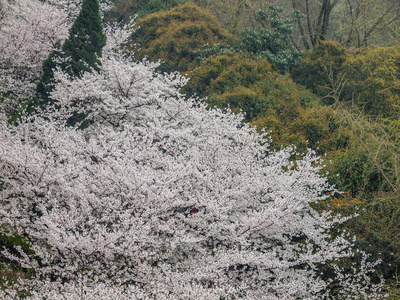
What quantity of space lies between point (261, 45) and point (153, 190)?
Result: 33.7 ft

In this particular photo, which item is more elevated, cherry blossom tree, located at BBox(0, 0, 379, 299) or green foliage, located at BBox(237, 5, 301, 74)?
green foliage, located at BBox(237, 5, 301, 74)

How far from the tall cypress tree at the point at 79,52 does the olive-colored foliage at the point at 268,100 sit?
12.3ft

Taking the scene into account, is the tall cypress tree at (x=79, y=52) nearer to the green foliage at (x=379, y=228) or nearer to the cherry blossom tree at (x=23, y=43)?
the cherry blossom tree at (x=23, y=43)

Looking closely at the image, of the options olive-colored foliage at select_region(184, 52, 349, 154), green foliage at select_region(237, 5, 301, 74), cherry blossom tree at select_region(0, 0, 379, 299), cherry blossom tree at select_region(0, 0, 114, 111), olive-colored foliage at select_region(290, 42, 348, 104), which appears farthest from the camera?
green foliage at select_region(237, 5, 301, 74)

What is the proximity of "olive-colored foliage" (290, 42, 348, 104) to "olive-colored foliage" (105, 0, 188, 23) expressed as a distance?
8.93 meters

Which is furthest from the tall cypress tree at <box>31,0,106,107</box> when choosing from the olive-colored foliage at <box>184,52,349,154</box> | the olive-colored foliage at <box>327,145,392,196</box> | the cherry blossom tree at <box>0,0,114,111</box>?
the olive-colored foliage at <box>327,145,392,196</box>

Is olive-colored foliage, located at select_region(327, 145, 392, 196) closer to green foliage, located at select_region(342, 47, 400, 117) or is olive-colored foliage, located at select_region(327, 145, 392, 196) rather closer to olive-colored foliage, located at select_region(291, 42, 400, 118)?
olive-colored foliage, located at select_region(291, 42, 400, 118)

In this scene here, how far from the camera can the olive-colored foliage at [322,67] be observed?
13.2 metres

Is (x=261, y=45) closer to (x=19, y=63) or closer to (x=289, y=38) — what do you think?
(x=289, y=38)

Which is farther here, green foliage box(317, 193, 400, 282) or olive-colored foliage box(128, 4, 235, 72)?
olive-colored foliage box(128, 4, 235, 72)

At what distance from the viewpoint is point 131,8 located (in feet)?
65.1

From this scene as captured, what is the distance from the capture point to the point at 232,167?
6.79m

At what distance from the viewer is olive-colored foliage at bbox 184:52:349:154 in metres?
10.2

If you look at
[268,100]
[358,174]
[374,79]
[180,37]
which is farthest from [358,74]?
[180,37]
